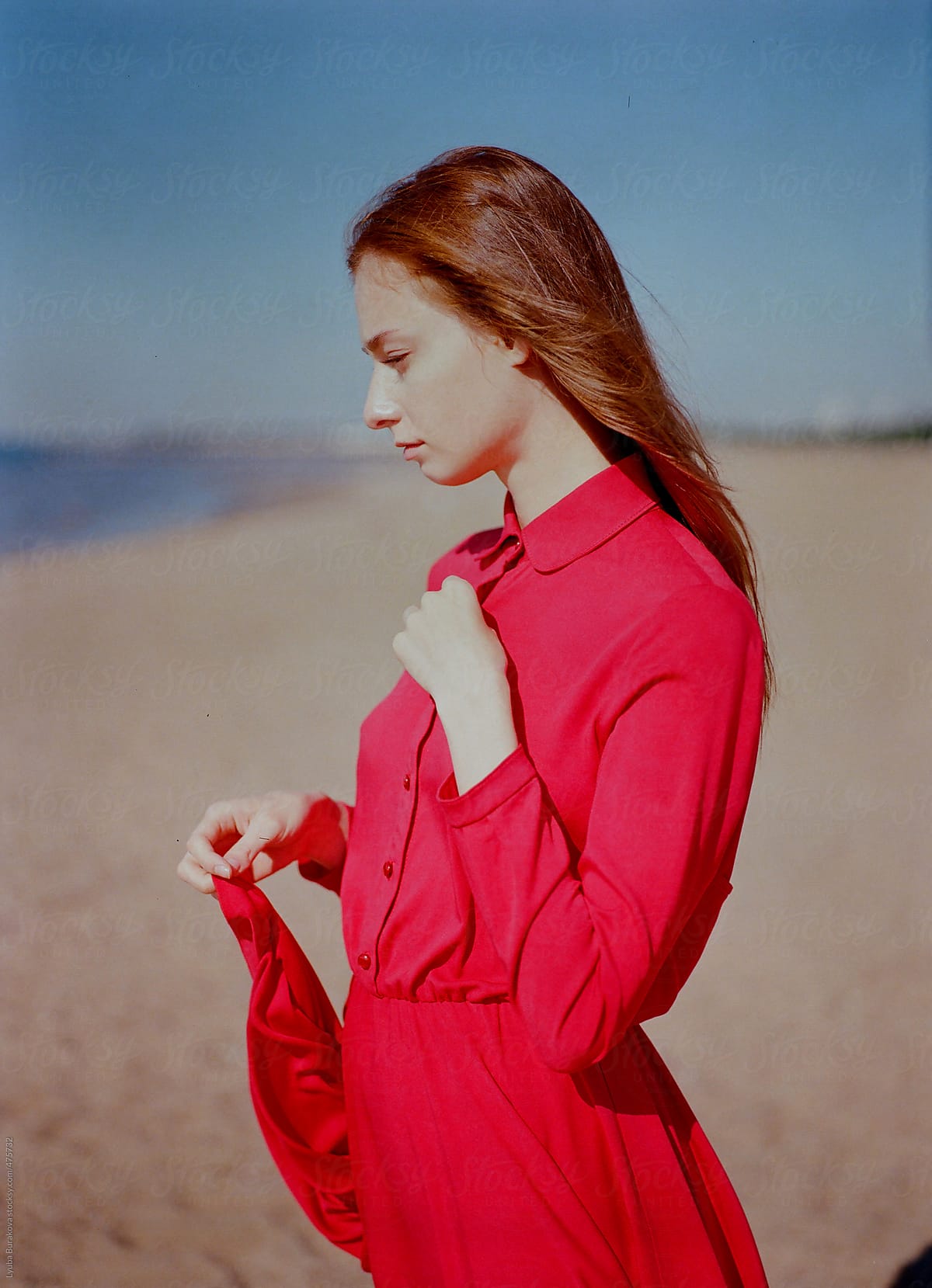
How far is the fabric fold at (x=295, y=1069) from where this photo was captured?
6.08 feet

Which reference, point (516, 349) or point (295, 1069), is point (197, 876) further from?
point (516, 349)

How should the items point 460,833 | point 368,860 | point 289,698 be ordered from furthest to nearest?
1. point 289,698
2. point 368,860
3. point 460,833

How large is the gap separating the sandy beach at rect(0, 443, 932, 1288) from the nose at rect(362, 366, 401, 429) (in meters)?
0.47

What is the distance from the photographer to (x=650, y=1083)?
1692mm

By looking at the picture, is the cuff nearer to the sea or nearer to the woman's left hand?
the woman's left hand

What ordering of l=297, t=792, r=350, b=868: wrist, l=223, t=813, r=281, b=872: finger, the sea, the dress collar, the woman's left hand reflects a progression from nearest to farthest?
the woman's left hand
the dress collar
l=223, t=813, r=281, b=872: finger
l=297, t=792, r=350, b=868: wrist
the sea

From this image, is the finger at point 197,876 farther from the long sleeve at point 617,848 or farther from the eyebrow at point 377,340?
the eyebrow at point 377,340

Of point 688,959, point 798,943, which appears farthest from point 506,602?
point 798,943

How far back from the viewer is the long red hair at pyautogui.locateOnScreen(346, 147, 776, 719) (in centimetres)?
156

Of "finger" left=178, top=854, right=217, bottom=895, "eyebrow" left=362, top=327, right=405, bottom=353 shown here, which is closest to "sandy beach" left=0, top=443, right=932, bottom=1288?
"eyebrow" left=362, top=327, right=405, bottom=353

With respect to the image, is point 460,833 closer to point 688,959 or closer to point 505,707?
point 505,707

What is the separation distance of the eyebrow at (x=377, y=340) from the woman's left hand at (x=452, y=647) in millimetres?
327

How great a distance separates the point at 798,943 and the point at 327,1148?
377cm

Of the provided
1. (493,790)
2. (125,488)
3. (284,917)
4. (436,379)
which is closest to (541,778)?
(493,790)
